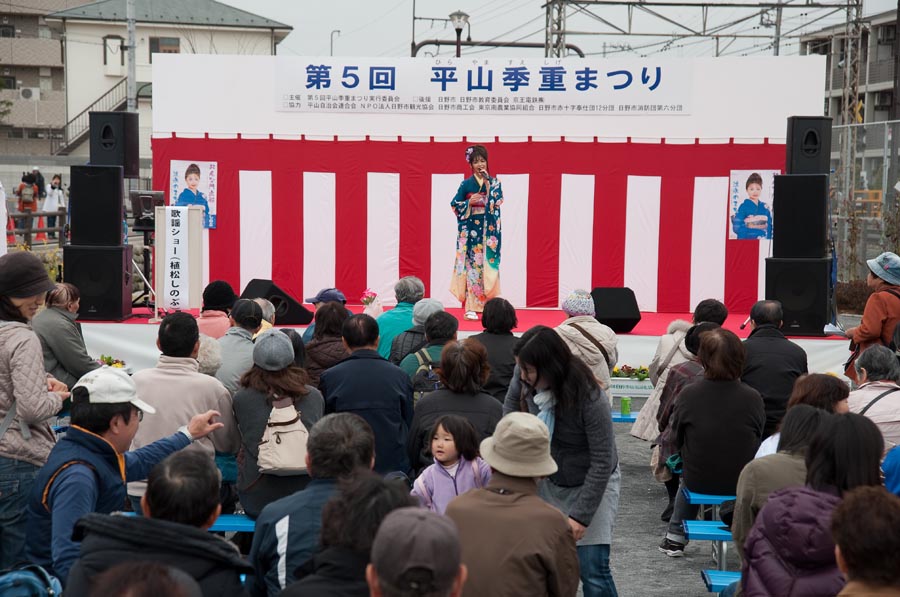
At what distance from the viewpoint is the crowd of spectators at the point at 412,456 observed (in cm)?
202

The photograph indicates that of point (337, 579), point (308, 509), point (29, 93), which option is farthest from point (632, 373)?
A: point (29, 93)

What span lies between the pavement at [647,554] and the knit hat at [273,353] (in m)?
1.76

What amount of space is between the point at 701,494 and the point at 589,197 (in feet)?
21.7

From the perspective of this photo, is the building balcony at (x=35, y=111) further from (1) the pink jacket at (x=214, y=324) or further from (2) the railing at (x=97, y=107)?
(1) the pink jacket at (x=214, y=324)

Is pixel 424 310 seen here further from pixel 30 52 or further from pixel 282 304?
pixel 30 52

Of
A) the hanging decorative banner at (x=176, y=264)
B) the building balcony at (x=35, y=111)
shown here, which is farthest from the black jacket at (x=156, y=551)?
the building balcony at (x=35, y=111)

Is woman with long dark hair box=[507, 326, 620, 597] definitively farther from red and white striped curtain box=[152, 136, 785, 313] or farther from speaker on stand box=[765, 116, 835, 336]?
red and white striped curtain box=[152, 136, 785, 313]

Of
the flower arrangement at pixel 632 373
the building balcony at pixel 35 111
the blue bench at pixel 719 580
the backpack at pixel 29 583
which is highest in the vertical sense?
the building balcony at pixel 35 111

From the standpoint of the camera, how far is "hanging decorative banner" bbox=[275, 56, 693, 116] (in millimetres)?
10195

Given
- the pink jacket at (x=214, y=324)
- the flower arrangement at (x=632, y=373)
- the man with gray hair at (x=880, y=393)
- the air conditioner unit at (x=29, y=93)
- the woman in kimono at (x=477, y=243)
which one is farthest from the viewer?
the air conditioner unit at (x=29, y=93)

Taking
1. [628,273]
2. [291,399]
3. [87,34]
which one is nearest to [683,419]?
[291,399]

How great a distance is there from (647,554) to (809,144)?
489 cm

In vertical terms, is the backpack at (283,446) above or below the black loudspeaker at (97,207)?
below

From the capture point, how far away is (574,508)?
321 cm
